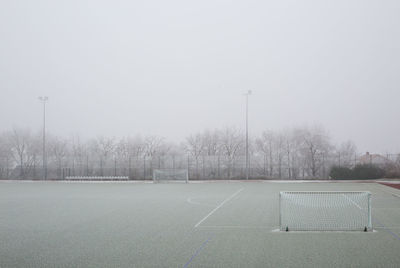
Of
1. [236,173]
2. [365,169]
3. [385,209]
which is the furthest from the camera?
[236,173]

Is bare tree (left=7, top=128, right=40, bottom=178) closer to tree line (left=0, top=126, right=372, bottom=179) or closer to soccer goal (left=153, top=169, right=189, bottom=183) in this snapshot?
tree line (left=0, top=126, right=372, bottom=179)

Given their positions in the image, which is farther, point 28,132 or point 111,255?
point 28,132

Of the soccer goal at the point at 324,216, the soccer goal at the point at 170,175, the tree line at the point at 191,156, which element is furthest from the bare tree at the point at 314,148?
the soccer goal at the point at 324,216

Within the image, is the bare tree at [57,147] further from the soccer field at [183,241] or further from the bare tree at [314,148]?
the soccer field at [183,241]

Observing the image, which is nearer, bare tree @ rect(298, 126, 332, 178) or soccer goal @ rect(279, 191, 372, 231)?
soccer goal @ rect(279, 191, 372, 231)

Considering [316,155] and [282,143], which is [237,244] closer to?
[316,155]

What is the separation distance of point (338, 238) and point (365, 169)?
3133cm

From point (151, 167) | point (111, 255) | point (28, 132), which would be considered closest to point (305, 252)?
point (111, 255)

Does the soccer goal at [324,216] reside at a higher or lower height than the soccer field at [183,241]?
higher

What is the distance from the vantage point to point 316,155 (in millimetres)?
44906

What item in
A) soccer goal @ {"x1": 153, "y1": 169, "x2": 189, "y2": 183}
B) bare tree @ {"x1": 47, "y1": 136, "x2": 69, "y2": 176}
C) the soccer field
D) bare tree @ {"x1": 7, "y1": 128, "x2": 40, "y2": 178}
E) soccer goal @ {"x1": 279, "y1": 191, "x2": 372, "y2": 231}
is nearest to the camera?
the soccer field

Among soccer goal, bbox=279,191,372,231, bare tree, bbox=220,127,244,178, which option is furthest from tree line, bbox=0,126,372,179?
soccer goal, bbox=279,191,372,231

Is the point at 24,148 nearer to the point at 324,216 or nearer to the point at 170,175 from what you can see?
the point at 170,175

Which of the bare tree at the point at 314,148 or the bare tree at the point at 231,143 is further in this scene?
the bare tree at the point at 231,143
